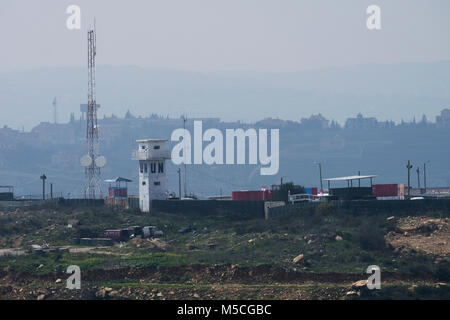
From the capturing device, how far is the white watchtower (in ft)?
248

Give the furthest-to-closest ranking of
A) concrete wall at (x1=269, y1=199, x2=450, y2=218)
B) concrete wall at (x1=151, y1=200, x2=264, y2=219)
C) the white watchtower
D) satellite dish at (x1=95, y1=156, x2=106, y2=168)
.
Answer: satellite dish at (x1=95, y1=156, x2=106, y2=168)
the white watchtower
concrete wall at (x1=151, y1=200, x2=264, y2=219)
concrete wall at (x1=269, y1=199, x2=450, y2=218)

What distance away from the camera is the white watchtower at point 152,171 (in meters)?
75.6

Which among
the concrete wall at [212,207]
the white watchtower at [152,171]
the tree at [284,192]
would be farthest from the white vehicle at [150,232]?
the tree at [284,192]

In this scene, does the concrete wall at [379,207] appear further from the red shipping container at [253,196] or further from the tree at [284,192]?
the red shipping container at [253,196]

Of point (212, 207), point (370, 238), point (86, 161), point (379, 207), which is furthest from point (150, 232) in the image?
point (86, 161)

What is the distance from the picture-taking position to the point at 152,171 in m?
76.1

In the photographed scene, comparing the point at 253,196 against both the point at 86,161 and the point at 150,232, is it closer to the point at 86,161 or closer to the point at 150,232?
the point at 150,232

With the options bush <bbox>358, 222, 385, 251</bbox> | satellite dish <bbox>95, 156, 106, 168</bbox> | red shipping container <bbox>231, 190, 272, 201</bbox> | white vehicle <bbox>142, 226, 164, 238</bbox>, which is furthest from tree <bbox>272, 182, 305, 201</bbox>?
satellite dish <bbox>95, 156, 106, 168</bbox>

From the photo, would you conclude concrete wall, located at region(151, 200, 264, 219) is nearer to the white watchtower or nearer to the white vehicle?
the white watchtower

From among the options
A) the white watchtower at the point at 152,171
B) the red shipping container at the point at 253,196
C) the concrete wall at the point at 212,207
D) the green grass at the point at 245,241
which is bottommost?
the green grass at the point at 245,241

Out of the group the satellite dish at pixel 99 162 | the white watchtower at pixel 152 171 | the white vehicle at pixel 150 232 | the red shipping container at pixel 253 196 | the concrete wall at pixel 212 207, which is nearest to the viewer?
the white vehicle at pixel 150 232
